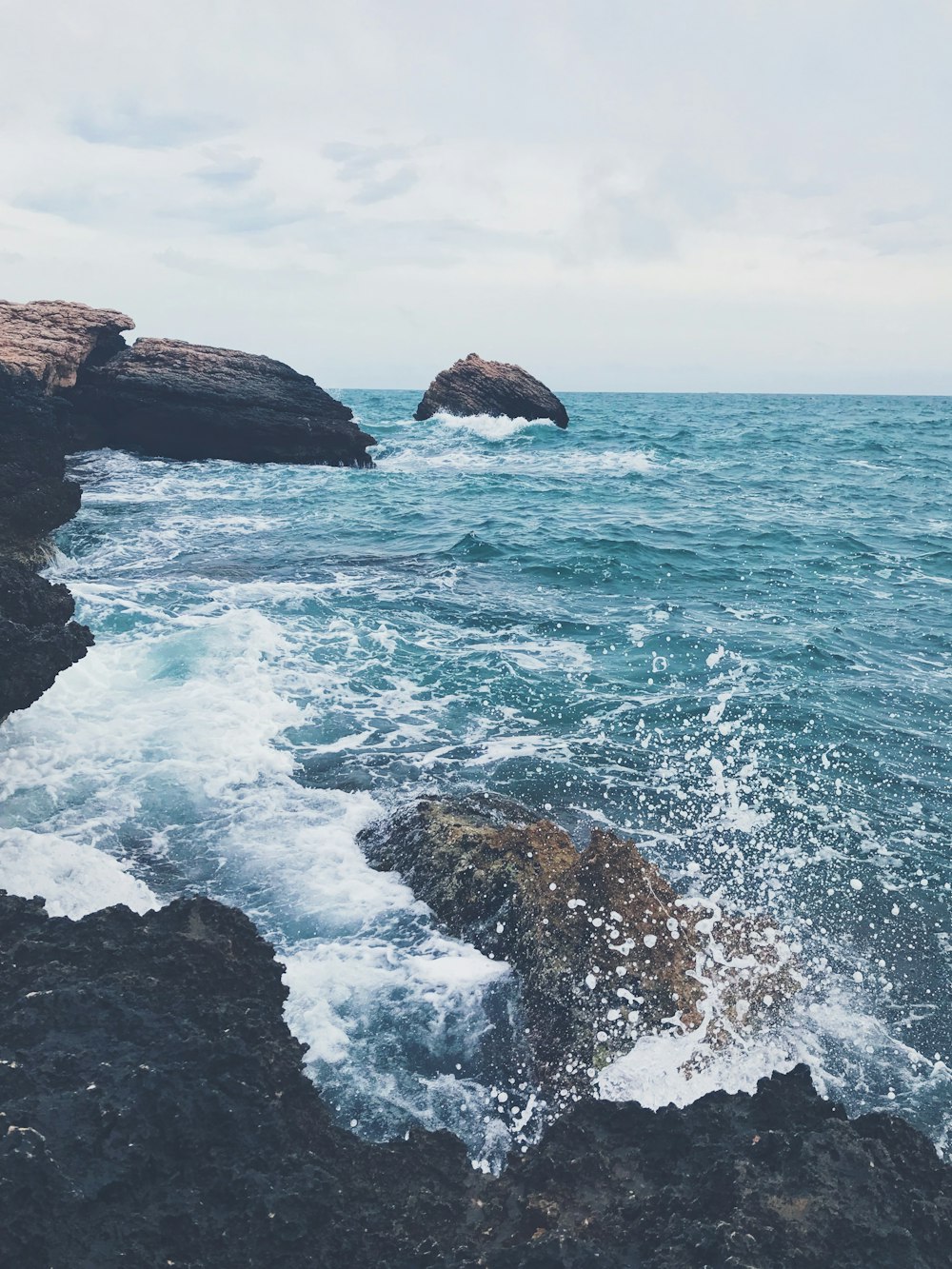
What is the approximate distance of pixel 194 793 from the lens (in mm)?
10008

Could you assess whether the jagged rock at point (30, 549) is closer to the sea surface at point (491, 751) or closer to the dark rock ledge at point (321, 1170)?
the sea surface at point (491, 751)

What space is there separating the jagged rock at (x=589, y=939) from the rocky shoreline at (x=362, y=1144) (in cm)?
2

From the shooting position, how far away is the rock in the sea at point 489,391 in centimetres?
5581

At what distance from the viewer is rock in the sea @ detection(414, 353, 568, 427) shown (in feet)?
183

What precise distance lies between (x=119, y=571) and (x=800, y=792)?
15237 millimetres

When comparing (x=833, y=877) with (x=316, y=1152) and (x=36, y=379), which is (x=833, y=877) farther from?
(x=36, y=379)

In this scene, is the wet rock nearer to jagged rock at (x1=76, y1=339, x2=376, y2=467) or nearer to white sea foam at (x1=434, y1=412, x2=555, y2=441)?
jagged rock at (x1=76, y1=339, x2=376, y2=467)

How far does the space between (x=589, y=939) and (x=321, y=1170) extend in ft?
10.8

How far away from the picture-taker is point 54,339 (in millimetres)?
28641

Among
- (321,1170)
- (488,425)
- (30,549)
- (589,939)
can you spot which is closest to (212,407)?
(30,549)

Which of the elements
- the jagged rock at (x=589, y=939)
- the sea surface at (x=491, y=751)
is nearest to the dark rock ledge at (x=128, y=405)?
the sea surface at (x=491, y=751)

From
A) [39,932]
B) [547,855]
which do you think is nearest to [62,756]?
[39,932]

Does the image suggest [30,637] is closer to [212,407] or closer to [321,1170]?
[321,1170]

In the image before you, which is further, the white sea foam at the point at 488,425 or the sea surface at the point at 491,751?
the white sea foam at the point at 488,425
